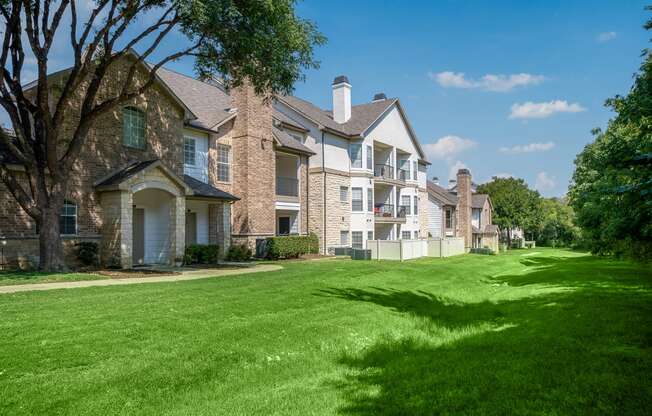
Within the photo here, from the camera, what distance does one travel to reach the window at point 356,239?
33531 mm

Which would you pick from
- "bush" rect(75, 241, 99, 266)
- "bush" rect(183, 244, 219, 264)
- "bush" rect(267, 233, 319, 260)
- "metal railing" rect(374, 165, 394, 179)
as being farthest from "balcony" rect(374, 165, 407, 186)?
"bush" rect(75, 241, 99, 266)

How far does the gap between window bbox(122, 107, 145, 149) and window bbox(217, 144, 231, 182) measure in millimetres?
5154

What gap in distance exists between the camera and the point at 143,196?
2131cm

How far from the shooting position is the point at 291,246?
2631 centimetres

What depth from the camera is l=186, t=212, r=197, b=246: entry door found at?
24.0 meters

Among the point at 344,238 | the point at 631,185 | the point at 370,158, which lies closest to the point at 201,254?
the point at 344,238

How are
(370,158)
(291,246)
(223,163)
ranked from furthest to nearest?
(370,158)
(291,246)
(223,163)

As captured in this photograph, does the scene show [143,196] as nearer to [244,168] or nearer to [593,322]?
[244,168]

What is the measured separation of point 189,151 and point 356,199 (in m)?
13.8

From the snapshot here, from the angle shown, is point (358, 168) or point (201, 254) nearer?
point (201, 254)

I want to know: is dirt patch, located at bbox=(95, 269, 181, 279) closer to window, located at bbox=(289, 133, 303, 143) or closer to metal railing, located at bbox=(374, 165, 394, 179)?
window, located at bbox=(289, 133, 303, 143)

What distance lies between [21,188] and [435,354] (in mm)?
14387

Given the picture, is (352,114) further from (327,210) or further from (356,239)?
(356,239)

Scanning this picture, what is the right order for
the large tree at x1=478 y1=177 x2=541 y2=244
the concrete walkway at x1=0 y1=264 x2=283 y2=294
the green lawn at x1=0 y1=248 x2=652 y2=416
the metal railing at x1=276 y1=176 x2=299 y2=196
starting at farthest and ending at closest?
the large tree at x1=478 y1=177 x2=541 y2=244
the metal railing at x1=276 y1=176 x2=299 y2=196
the concrete walkway at x1=0 y1=264 x2=283 y2=294
the green lawn at x1=0 y1=248 x2=652 y2=416
